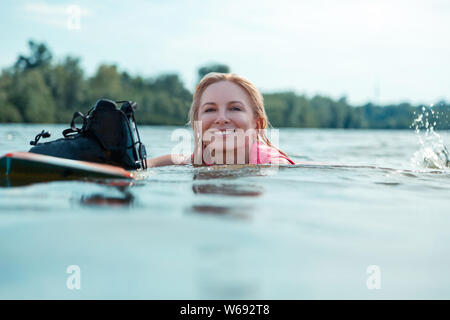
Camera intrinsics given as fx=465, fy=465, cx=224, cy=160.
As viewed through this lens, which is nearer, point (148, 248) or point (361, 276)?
point (361, 276)

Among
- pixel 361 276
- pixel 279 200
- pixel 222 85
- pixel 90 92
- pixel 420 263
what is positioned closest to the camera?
pixel 361 276

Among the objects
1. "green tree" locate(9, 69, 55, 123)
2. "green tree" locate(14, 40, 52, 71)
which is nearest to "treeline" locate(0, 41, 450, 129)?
"green tree" locate(9, 69, 55, 123)

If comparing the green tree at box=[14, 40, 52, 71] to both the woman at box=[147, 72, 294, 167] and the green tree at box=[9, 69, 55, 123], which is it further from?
the woman at box=[147, 72, 294, 167]

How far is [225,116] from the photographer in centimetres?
442

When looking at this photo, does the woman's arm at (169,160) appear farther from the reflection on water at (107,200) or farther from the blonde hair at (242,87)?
the reflection on water at (107,200)

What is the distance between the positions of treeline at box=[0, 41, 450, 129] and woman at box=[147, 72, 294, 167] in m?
33.2

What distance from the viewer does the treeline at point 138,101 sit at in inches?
1606

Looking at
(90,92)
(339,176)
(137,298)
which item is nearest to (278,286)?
(137,298)

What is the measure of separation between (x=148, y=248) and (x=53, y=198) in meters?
1.05

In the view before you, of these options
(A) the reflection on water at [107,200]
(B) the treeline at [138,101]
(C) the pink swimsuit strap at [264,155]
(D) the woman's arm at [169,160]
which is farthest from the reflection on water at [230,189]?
(B) the treeline at [138,101]

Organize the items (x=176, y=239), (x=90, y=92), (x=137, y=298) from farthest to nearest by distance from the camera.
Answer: (x=90, y=92) < (x=176, y=239) < (x=137, y=298)
